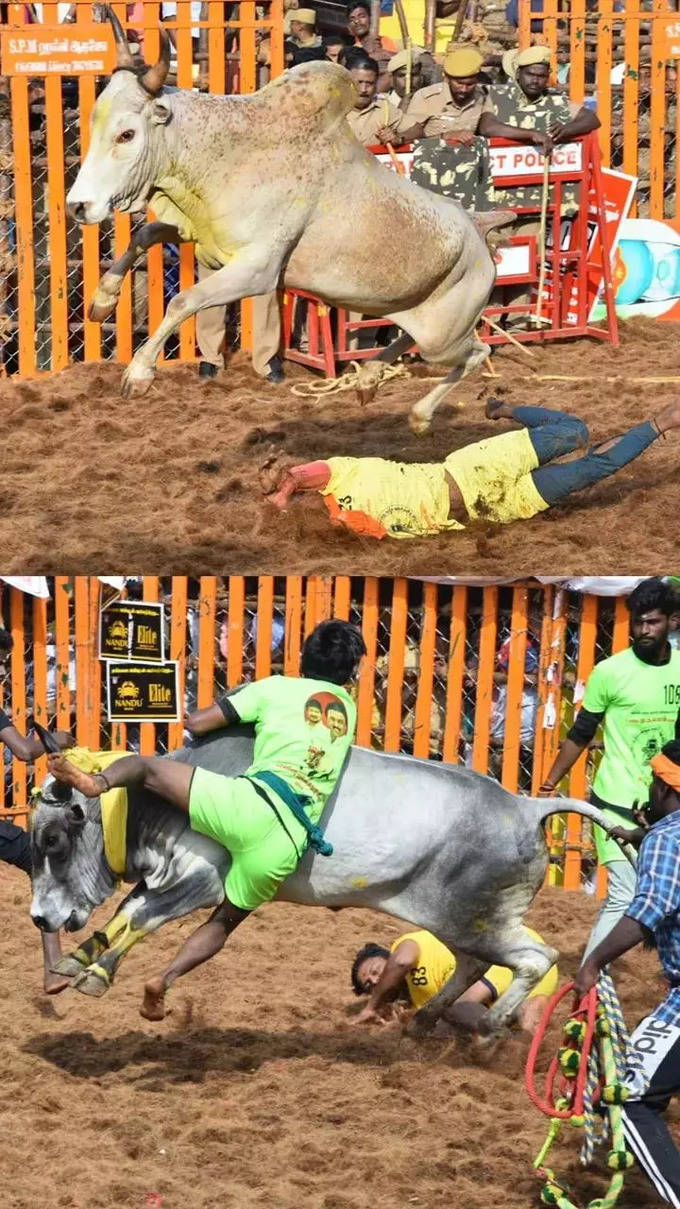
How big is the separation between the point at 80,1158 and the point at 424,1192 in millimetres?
1151

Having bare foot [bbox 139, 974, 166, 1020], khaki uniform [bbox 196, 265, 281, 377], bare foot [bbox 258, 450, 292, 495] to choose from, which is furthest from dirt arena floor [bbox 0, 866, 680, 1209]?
khaki uniform [bbox 196, 265, 281, 377]

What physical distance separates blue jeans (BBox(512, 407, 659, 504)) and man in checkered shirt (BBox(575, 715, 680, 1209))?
15.9ft

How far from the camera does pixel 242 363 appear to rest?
13047 mm

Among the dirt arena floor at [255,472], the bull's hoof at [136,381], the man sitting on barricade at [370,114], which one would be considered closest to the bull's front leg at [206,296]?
the bull's hoof at [136,381]

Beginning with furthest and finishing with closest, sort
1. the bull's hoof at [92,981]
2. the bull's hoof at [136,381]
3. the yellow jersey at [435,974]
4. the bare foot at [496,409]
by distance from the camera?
the bare foot at [496,409] → the bull's hoof at [136,381] → the yellow jersey at [435,974] → the bull's hoof at [92,981]

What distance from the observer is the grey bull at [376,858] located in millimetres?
6402

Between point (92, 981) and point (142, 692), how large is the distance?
181 inches

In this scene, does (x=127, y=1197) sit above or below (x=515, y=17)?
below

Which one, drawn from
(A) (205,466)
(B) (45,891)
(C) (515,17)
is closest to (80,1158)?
(B) (45,891)

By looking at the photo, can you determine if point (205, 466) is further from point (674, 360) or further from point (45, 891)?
point (45, 891)

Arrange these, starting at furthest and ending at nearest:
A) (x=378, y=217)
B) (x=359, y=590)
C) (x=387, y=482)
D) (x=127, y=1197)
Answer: (x=359, y=590), (x=387, y=482), (x=378, y=217), (x=127, y=1197)

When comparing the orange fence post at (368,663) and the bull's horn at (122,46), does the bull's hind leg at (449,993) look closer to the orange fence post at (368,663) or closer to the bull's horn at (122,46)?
the orange fence post at (368,663)

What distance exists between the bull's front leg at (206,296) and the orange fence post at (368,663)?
7.39 feet

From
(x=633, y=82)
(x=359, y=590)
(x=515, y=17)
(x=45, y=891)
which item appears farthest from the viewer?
(x=515, y=17)
